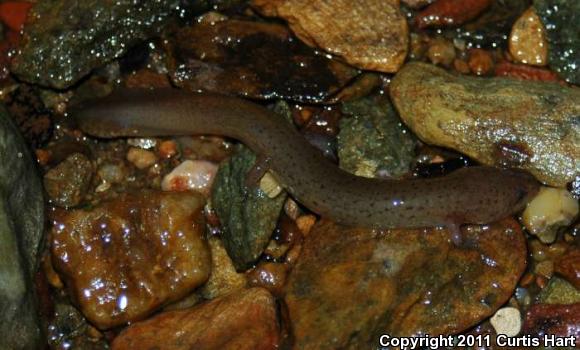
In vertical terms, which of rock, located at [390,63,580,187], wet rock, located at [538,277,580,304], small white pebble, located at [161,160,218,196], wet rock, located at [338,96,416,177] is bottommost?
wet rock, located at [538,277,580,304]

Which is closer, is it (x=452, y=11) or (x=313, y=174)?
(x=313, y=174)

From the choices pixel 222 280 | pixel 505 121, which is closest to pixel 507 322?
pixel 505 121

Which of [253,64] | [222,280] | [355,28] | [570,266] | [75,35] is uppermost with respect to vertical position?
[355,28]

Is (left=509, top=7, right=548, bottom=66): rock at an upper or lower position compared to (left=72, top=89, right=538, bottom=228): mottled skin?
upper

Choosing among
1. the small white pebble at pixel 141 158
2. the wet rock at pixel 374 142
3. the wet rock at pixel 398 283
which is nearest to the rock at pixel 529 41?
the wet rock at pixel 374 142

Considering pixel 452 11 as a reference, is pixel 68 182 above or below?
below

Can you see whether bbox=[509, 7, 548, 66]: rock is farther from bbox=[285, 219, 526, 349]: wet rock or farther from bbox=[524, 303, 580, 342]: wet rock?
bbox=[524, 303, 580, 342]: wet rock

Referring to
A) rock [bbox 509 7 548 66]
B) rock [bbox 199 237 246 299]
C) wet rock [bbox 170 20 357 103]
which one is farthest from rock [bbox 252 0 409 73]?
rock [bbox 199 237 246 299]

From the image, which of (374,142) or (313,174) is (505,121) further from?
(313,174)
